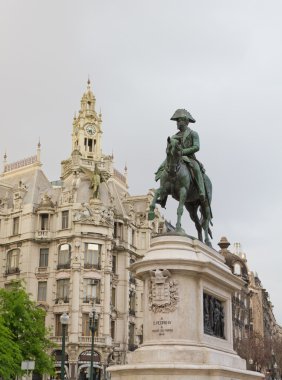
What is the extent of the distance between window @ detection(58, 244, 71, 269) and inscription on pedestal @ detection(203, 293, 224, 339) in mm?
44457

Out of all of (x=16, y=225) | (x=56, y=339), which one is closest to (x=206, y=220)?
(x=56, y=339)

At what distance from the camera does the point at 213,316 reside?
17.6 m

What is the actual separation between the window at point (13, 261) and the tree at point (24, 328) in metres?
23.2

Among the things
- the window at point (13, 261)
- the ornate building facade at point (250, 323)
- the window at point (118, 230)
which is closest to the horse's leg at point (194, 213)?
the ornate building facade at point (250, 323)

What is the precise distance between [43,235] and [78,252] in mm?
4294

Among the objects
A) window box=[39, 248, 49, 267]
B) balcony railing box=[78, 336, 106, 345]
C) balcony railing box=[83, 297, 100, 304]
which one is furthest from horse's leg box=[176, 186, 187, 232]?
window box=[39, 248, 49, 267]

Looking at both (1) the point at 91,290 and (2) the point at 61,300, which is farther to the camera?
(1) the point at 91,290

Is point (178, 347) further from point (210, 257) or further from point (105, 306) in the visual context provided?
point (105, 306)

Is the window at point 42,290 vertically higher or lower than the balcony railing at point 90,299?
higher

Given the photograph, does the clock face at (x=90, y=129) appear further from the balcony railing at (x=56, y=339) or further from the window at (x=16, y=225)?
the balcony railing at (x=56, y=339)

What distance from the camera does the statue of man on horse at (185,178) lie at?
17859mm

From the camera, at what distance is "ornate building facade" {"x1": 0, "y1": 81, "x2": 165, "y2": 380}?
59938 millimetres

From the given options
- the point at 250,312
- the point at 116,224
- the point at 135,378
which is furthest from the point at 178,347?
the point at 250,312

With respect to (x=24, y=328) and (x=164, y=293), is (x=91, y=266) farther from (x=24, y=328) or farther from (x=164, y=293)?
(x=164, y=293)
